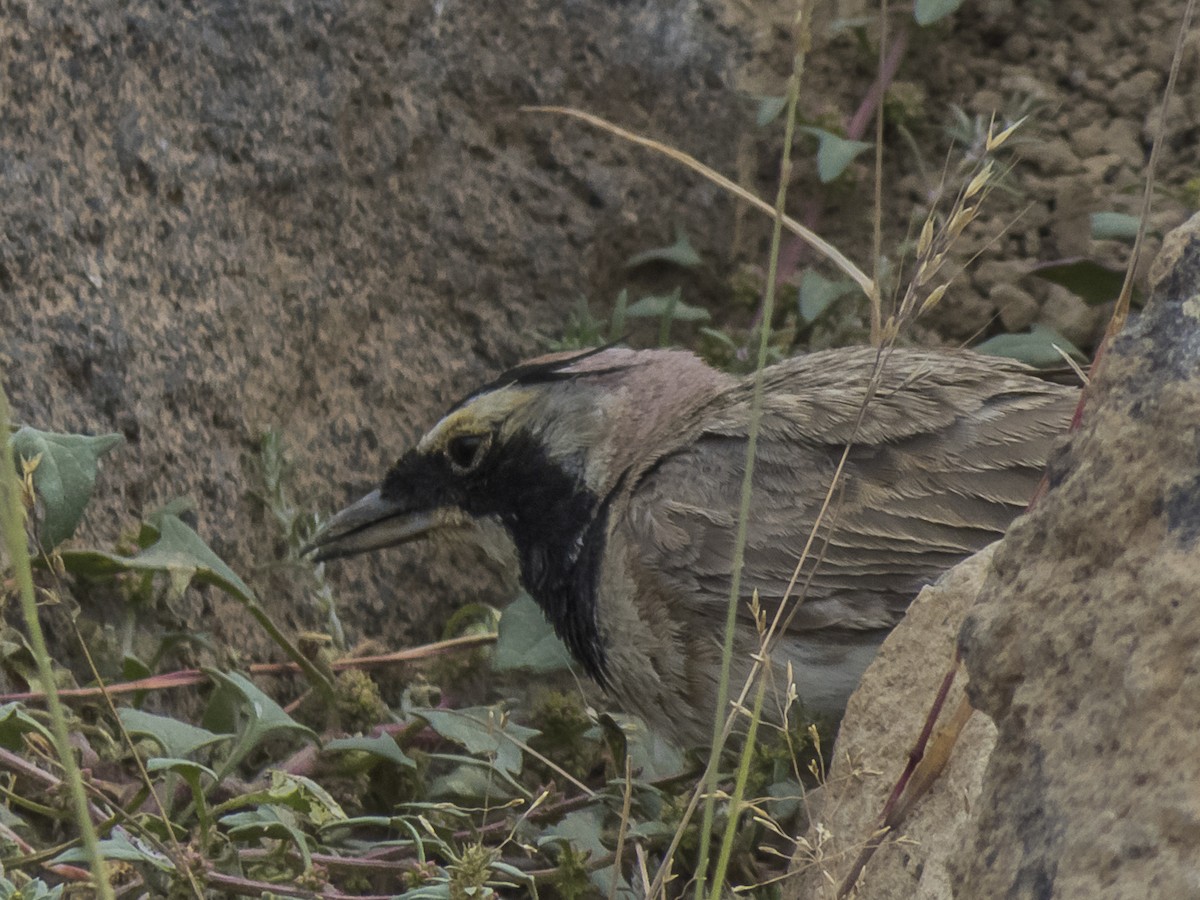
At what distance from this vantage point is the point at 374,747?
358 cm

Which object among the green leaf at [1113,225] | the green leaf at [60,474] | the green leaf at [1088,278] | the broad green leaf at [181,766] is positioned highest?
the green leaf at [60,474]

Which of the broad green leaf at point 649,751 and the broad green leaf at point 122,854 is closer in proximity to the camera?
the broad green leaf at point 122,854

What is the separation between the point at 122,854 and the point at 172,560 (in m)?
1.06

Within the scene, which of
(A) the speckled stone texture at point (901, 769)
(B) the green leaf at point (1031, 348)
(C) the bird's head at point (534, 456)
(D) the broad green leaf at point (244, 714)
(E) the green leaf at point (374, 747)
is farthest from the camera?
(B) the green leaf at point (1031, 348)

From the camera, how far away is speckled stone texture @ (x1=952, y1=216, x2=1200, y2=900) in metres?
1.89

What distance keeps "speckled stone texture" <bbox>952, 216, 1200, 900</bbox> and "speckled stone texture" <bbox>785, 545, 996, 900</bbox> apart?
0.38m

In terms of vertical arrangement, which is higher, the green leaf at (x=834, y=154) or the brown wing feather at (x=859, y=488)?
the green leaf at (x=834, y=154)

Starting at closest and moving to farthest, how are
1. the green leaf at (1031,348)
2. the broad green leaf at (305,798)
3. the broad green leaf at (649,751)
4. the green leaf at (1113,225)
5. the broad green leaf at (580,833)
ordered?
the broad green leaf at (305,798), the broad green leaf at (580,833), the broad green leaf at (649,751), the green leaf at (1113,225), the green leaf at (1031,348)

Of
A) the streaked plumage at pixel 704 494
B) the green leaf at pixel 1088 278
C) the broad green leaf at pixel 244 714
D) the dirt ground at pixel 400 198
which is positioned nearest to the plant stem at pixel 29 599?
the broad green leaf at pixel 244 714

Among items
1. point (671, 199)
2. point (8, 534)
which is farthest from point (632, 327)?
point (8, 534)

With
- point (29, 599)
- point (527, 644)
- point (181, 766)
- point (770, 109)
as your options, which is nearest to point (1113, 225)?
point (770, 109)

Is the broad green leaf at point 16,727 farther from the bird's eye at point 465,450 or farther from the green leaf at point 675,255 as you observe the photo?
the green leaf at point 675,255

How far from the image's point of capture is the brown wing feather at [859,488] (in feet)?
12.1

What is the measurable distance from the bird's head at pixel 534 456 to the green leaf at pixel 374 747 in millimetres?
668
